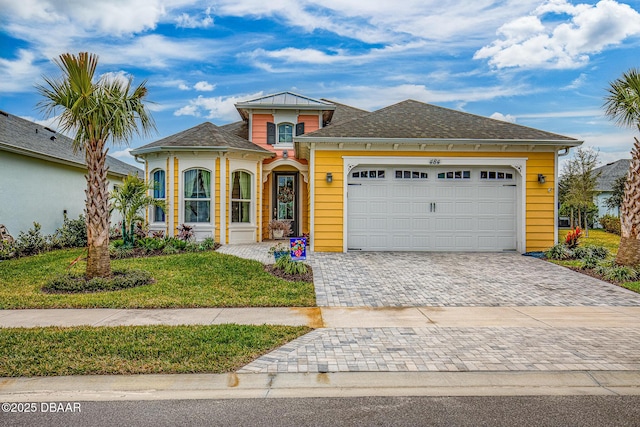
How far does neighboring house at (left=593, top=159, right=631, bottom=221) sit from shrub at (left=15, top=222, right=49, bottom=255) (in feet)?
100

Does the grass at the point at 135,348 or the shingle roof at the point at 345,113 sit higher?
the shingle roof at the point at 345,113

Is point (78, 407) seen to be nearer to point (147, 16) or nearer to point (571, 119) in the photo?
point (147, 16)

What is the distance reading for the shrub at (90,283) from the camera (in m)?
7.88

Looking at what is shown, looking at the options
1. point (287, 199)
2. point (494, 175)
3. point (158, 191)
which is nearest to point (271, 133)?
point (287, 199)

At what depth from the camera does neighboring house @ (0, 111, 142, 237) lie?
1255 centimetres

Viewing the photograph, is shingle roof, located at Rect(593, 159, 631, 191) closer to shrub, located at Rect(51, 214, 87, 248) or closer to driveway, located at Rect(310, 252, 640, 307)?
driveway, located at Rect(310, 252, 640, 307)

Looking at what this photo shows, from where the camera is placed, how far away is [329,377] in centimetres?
412

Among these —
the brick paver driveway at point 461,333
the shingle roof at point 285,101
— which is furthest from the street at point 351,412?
the shingle roof at point 285,101

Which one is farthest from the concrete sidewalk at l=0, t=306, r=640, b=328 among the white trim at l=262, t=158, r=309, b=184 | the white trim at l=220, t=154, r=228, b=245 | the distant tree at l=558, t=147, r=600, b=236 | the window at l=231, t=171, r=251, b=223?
the distant tree at l=558, t=147, r=600, b=236

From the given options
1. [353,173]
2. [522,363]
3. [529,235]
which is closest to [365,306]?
[522,363]

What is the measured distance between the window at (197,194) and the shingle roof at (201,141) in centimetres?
95

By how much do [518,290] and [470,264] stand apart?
2479 millimetres

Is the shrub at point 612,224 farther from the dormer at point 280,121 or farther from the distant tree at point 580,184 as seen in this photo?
the dormer at point 280,121

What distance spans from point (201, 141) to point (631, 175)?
12421 millimetres
